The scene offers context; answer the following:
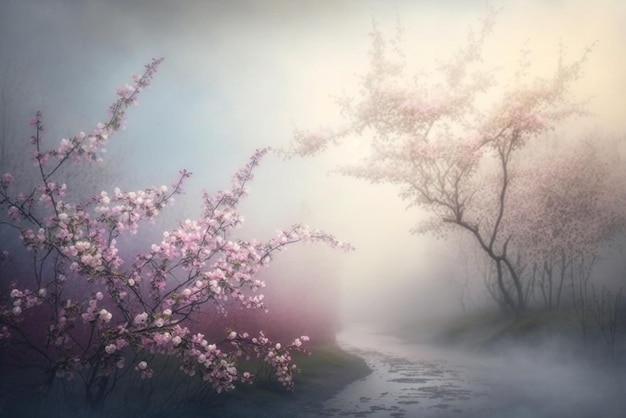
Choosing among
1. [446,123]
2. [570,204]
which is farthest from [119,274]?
[570,204]

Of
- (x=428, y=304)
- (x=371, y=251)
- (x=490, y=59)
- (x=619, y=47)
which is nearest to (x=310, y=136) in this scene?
(x=371, y=251)

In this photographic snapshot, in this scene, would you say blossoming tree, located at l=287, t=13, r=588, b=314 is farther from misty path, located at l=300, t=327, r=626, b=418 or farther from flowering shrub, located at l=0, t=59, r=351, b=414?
flowering shrub, located at l=0, t=59, r=351, b=414

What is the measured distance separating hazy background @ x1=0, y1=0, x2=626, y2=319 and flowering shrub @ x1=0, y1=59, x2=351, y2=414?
2.84 meters

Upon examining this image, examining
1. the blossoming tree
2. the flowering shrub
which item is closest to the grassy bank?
the flowering shrub

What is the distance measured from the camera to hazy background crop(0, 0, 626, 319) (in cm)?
635

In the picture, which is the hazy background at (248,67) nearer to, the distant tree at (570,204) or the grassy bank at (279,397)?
the distant tree at (570,204)

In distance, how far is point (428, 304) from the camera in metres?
18.3

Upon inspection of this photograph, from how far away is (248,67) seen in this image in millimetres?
6953

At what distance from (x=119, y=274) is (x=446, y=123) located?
283 inches

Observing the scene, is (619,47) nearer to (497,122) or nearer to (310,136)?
(497,122)

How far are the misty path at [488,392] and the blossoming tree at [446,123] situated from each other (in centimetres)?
290

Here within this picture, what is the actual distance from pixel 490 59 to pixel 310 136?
140 inches

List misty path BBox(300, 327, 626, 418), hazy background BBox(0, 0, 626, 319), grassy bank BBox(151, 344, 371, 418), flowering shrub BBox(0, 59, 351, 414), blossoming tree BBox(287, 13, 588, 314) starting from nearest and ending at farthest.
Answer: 1. flowering shrub BBox(0, 59, 351, 414)
2. grassy bank BBox(151, 344, 371, 418)
3. misty path BBox(300, 327, 626, 418)
4. hazy background BBox(0, 0, 626, 319)
5. blossoming tree BBox(287, 13, 588, 314)

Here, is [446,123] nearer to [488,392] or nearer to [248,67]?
[248,67]
